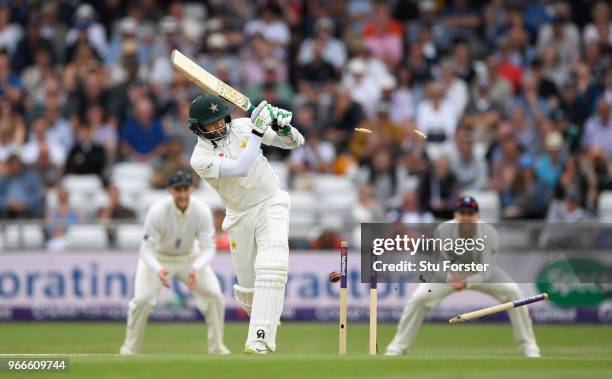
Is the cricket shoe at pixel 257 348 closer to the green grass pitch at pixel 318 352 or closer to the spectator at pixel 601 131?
the green grass pitch at pixel 318 352

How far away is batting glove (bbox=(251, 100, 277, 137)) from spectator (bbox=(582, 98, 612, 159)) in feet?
29.5

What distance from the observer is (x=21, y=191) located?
717 inches

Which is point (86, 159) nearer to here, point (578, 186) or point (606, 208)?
point (578, 186)

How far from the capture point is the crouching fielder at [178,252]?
13.6 metres

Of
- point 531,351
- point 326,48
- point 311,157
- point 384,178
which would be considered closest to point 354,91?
point 326,48

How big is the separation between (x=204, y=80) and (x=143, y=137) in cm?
798

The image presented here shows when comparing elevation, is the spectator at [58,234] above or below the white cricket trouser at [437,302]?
above

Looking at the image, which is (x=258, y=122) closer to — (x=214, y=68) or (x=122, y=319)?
(x=122, y=319)

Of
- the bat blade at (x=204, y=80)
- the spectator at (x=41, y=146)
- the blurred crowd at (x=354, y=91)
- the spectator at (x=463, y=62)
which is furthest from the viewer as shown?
the spectator at (x=463, y=62)

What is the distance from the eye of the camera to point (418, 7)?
21156 millimetres

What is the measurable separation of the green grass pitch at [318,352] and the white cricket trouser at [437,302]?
0.25 meters

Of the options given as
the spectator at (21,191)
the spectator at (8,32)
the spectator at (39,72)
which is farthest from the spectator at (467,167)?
→ the spectator at (8,32)

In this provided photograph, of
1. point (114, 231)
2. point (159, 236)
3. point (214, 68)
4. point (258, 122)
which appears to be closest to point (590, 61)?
point (214, 68)

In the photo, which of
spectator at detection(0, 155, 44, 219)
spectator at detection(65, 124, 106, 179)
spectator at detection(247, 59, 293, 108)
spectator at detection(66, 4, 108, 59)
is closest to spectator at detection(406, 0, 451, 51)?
spectator at detection(247, 59, 293, 108)
